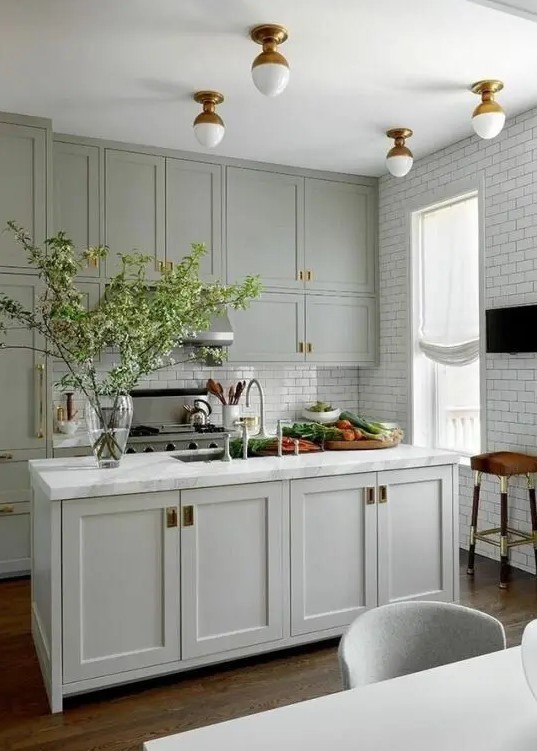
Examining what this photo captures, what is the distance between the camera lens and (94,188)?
183 inches

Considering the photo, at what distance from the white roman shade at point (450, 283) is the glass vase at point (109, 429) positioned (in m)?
2.82

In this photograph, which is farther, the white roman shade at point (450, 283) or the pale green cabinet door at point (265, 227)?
the pale green cabinet door at point (265, 227)

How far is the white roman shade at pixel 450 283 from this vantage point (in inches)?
186

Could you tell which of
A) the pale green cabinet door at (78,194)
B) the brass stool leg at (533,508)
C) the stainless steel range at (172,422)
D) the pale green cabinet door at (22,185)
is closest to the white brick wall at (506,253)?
the brass stool leg at (533,508)

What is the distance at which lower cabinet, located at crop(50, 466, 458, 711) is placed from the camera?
254 centimetres

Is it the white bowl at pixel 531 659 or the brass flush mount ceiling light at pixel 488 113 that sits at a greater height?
the brass flush mount ceiling light at pixel 488 113

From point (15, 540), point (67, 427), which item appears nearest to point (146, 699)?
point (15, 540)

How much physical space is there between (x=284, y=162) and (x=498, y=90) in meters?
1.90

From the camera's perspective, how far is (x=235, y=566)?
2801 millimetres

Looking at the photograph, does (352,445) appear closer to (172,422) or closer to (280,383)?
(172,422)

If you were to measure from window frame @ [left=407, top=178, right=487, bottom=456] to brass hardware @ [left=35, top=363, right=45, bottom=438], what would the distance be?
285cm

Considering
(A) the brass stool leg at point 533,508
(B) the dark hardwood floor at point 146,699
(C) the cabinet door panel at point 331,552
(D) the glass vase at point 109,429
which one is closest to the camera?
(B) the dark hardwood floor at point 146,699

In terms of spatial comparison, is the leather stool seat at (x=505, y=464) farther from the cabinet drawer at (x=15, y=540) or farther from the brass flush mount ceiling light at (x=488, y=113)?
the cabinet drawer at (x=15, y=540)

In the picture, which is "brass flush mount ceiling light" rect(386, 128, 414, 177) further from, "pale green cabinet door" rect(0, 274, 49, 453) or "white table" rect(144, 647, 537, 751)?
"white table" rect(144, 647, 537, 751)
